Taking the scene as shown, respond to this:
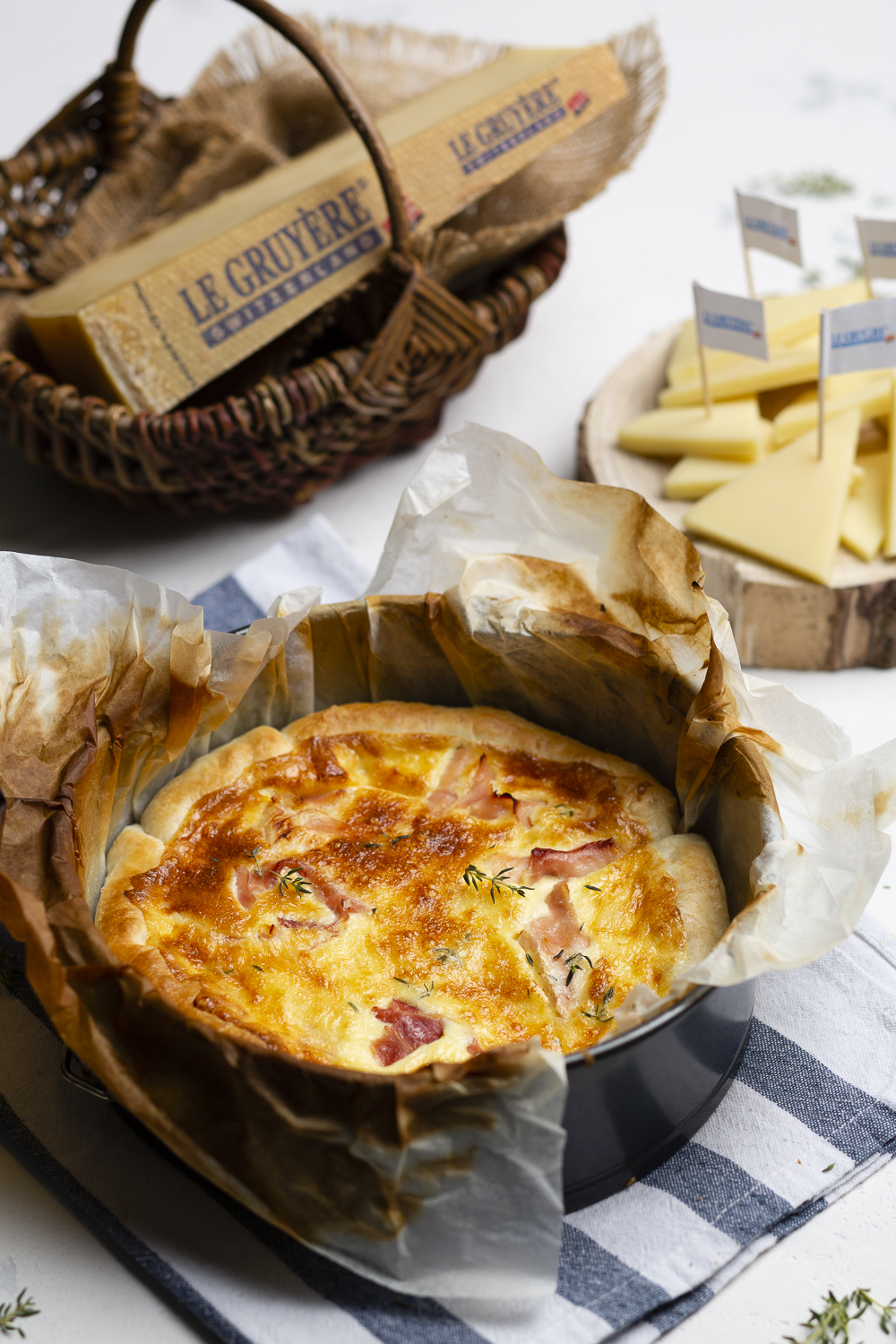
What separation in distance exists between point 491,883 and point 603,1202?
0.58 meters

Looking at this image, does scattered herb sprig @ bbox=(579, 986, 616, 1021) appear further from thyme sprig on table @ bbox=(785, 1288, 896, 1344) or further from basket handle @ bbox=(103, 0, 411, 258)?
basket handle @ bbox=(103, 0, 411, 258)

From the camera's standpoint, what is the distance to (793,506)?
3.39 meters

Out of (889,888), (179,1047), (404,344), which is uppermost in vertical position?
(404,344)

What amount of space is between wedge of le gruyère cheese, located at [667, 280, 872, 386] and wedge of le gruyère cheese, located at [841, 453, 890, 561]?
52 centimetres

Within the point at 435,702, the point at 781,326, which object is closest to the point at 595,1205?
the point at 435,702

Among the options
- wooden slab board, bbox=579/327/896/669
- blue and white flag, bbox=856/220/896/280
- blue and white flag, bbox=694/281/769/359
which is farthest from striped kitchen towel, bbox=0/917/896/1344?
blue and white flag, bbox=856/220/896/280

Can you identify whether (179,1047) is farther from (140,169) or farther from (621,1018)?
(140,169)

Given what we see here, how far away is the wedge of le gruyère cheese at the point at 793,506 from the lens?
3.29 metres

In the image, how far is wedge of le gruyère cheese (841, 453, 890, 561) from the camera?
11.0ft

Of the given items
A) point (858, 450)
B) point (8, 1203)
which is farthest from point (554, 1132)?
point (858, 450)

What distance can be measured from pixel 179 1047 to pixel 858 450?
2788 millimetres

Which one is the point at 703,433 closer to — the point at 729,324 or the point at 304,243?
the point at 729,324

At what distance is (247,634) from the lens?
254 cm

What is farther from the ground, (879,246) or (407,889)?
(879,246)
